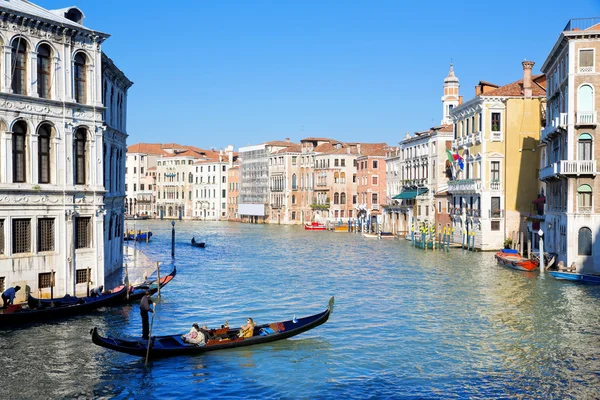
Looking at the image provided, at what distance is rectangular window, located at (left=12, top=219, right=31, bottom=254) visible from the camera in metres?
18.8

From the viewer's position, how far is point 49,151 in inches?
765

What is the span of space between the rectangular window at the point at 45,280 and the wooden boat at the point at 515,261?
19138mm

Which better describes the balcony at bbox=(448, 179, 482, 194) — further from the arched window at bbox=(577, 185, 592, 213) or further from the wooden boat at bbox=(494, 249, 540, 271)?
the arched window at bbox=(577, 185, 592, 213)

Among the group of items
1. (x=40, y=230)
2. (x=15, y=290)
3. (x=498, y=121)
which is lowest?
(x=15, y=290)

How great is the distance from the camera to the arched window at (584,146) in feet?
89.8

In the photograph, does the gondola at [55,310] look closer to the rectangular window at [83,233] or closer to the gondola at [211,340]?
the rectangular window at [83,233]

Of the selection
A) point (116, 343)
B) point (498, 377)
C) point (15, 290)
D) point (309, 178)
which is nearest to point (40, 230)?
point (15, 290)

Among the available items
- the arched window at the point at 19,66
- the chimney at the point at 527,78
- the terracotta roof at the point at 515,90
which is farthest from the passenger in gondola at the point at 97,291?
the chimney at the point at 527,78

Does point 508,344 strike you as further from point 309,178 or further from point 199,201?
point 199,201

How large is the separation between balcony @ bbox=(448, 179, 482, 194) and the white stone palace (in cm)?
2538

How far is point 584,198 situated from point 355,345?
14.1 metres

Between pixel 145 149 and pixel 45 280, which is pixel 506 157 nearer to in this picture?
pixel 45 280

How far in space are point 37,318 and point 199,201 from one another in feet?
273

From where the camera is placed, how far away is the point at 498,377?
14.7 m
